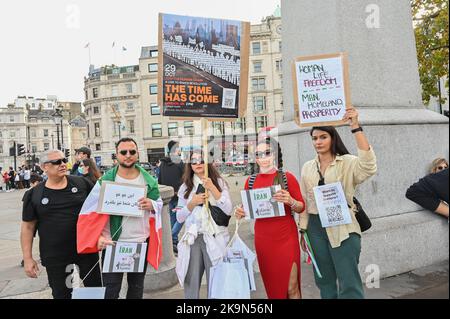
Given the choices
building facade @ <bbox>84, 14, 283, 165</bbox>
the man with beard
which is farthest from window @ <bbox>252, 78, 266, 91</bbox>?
the man with beard

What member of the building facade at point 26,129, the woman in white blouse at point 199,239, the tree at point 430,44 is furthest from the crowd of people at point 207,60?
the building facade at point 26,129

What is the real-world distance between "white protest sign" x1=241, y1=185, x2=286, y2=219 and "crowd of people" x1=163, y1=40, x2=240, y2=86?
132 centimetres

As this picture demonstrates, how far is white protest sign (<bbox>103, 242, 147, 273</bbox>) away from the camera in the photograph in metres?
3.31

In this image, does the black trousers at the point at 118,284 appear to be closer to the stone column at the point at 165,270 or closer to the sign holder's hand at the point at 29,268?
the sign holder's hand at the point at 29,268

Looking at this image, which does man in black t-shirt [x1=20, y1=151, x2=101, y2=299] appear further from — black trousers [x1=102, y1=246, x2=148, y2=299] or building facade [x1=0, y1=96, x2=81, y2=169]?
building facade [x1=0, y1=96, x2=81, y2=169]

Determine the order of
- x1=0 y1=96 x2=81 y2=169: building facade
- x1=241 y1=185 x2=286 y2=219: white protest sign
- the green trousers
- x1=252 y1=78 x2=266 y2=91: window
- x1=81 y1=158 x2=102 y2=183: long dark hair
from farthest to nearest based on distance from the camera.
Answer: x1=0 y1=96 x2=81 y2=169: building facade < x1=252 y1=78 x2=266 y2=91: window < x1=81 y1=158 x2=102 y2=183: long dark hair < x1=241 y1=185 x2=286 y2=219: white protest sign < the green trousers

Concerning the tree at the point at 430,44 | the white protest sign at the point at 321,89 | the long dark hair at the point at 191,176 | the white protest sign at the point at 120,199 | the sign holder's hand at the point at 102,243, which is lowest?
the sign holder's hand at the point at 102,243

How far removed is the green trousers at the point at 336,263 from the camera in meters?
3.01

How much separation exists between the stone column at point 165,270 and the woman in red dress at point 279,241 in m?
1.96

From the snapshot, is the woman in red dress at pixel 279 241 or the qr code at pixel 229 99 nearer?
the woman in red dress at pixel 279 241

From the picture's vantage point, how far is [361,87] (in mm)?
5039

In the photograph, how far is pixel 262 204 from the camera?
3301mm
